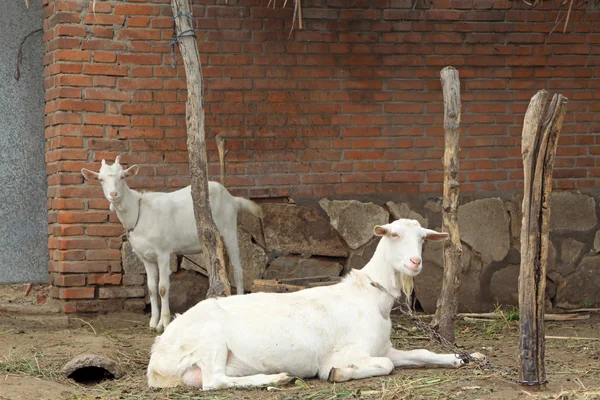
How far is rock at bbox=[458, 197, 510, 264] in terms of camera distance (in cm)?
866

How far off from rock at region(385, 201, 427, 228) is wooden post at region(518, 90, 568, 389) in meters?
3.68

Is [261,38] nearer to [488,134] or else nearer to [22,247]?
[488,134]

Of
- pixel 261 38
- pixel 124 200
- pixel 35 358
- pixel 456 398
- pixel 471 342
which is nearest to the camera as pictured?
pixel 456 398

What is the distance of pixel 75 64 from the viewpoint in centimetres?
809

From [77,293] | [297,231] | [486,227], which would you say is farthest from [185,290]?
[486,227]

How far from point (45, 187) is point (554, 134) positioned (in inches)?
210

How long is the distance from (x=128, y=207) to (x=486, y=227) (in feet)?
10.9

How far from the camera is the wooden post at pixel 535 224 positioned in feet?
16.0

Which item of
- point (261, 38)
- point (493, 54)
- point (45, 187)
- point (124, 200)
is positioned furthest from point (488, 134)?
point (45, 187)

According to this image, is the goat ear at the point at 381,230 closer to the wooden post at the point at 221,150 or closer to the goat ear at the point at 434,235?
the goat ear at the point at 434,235

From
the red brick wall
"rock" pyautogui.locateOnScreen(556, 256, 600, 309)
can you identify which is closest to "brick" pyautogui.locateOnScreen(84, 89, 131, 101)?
the red brick wall

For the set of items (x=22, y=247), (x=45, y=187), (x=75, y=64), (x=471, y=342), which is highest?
(x=75, y=64)

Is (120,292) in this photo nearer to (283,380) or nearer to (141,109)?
(141,109)

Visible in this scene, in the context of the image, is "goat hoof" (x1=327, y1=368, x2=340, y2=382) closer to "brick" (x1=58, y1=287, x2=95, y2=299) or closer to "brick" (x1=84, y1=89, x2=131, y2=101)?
"brick" (x1=58, y1=287, x2=95, y2=299)
